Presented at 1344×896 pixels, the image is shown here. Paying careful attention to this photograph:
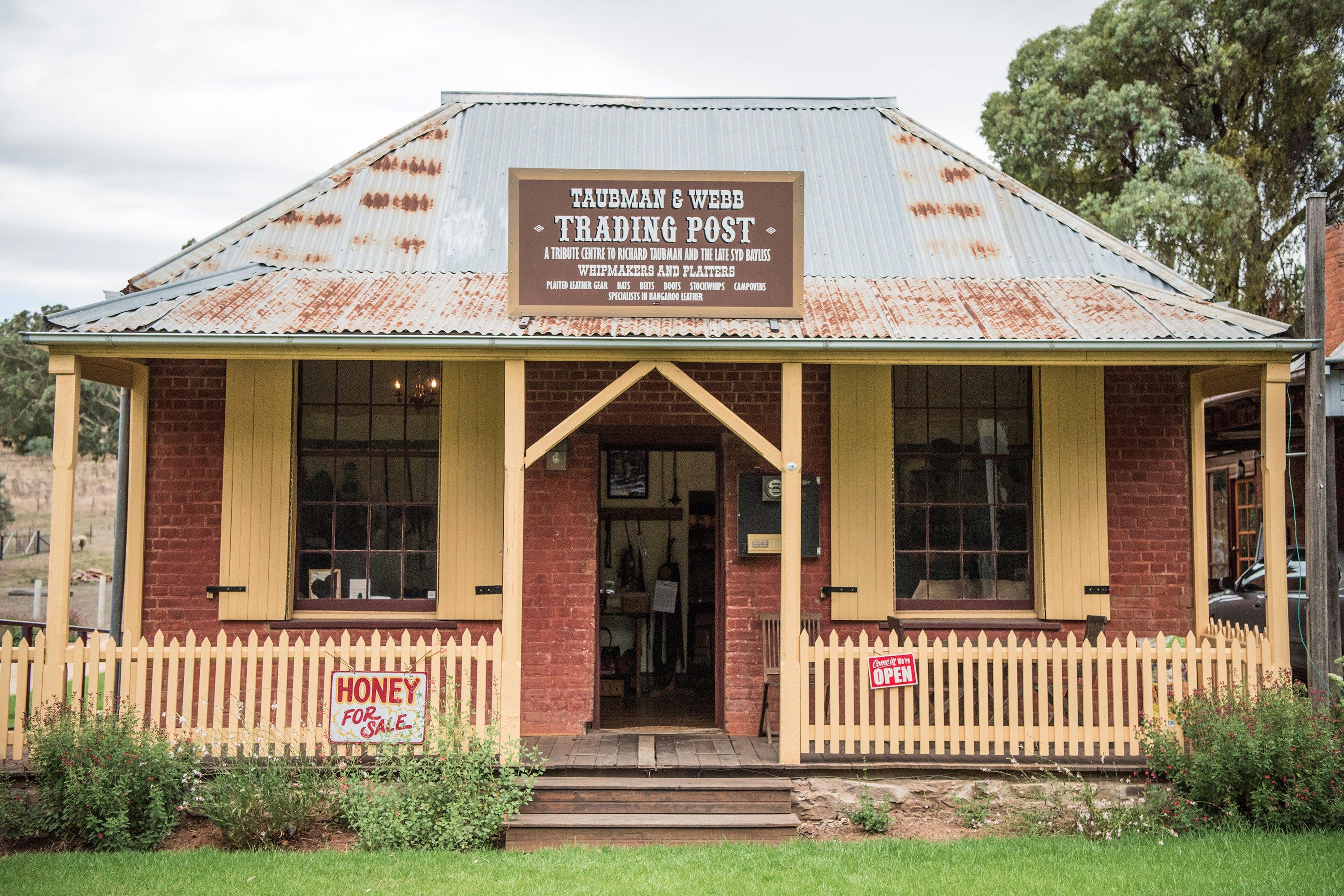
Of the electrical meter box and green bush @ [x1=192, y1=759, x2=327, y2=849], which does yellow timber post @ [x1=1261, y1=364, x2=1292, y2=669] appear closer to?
the electrical meter box

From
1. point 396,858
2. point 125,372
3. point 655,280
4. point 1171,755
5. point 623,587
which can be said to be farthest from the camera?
point 623,587

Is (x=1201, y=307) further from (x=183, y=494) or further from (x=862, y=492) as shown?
(x=183, y=494)

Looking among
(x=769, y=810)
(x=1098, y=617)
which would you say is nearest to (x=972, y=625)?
(x=1098, y=617)

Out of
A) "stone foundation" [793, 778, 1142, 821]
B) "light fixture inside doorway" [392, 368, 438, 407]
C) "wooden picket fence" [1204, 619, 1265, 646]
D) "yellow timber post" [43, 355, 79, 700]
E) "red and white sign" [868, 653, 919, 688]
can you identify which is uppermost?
"light fixture inside doorway" [392, 368, 438, 407]

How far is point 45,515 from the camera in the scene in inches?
1492

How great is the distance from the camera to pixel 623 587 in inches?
460

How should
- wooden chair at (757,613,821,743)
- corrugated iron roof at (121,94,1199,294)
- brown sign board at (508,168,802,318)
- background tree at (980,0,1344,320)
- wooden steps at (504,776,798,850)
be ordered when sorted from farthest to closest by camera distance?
1. background tree at (980,0,1344,320)
2. corrugated iron roof at (121,94,1199,294)
3. wooden chair at (757,613,821,743)
4. brown sign board at (508,168,802,318)
5. wooden steps at (504,776,798,850)

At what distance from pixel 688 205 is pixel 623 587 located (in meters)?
5.05

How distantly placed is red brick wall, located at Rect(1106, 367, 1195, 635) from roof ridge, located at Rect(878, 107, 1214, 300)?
0.78 meters

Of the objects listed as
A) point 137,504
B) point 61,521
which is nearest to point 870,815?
point 61,521

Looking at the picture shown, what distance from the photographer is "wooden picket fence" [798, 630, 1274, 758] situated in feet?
23.9

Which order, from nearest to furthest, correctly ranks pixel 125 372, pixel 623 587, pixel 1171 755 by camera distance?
pixel 1171 755 < pixel 125 372 < pixel 623 587

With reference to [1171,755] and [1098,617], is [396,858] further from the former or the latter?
[1098,617]

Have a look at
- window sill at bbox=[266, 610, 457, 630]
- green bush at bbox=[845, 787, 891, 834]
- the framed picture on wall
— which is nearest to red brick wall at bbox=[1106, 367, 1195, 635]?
green bush at bbox=[845, 787, 891, 834]
